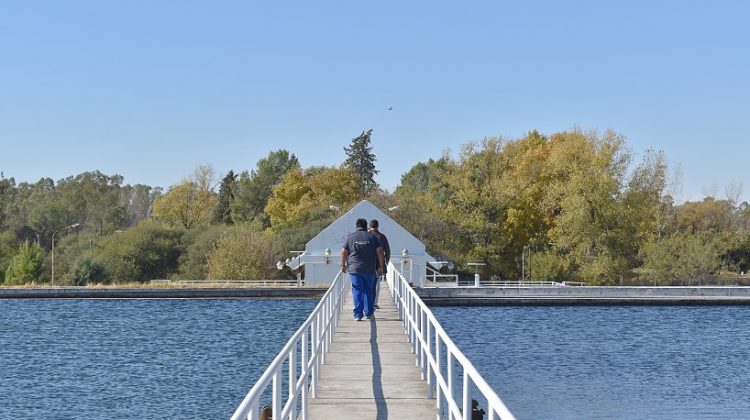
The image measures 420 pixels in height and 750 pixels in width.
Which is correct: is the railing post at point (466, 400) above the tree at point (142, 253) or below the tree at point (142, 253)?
below

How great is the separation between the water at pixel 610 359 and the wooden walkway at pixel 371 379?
20.6 feet

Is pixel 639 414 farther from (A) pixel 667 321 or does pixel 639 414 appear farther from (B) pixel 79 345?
(A) pixel 667 321

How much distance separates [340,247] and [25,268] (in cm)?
2955

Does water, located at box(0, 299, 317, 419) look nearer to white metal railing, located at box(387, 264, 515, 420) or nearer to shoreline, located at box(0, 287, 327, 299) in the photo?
shoreline, located at box(0, 287, 327, 299)

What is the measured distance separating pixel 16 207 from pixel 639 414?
12751cm

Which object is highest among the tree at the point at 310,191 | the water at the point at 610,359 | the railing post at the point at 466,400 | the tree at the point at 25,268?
the tree at the point at 310,191

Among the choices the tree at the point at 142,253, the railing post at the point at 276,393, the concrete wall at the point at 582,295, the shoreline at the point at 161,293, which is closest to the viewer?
the railing post at the point at 276,393

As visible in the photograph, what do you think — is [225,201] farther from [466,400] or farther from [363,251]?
[466,400]

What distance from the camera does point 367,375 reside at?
17000mm

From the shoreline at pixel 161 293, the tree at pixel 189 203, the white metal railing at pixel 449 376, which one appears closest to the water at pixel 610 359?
the white metal railing at pixel 449 376

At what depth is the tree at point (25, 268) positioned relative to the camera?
88562 mm

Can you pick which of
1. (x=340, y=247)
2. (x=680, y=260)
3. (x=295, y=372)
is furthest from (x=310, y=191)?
(x=295, y=372)

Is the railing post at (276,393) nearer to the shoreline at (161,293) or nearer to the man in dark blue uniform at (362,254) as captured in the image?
the man in dark blue uniform at (362,254)

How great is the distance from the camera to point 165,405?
2817 cm
